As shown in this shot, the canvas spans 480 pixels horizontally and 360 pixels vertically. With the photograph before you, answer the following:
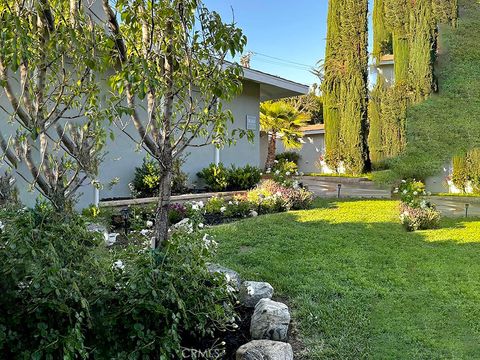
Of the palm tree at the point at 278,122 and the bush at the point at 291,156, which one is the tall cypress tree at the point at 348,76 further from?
the bush at the point at 291,156

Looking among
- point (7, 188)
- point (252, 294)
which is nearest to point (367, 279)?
point (252, 294)

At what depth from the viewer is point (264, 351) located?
293 cm

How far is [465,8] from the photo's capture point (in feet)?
35.6

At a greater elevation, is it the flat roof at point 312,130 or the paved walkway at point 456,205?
the flat roof at point 312,130

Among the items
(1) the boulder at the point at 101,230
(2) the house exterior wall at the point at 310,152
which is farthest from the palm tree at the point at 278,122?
(1) the boulder at the point at 101,230

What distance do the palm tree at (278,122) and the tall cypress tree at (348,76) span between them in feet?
9.38

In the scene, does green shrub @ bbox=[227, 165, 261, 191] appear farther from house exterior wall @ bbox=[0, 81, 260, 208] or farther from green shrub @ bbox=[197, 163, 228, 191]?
house exterior wall @ bbox=[0, 81, 260, 208]

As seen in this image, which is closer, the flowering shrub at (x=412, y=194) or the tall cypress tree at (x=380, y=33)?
the flowering shrub at (x=412, y=194)

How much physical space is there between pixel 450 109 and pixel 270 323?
31.2 feet

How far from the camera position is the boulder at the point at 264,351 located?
2898 mm

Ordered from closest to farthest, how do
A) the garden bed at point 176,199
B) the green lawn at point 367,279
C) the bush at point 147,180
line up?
the green lawn at point 367,279 → the garden bed at point 176,199 → the bush at point 147,180

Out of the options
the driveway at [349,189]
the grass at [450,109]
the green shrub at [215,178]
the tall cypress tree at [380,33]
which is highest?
the tall cypress tree at [380,33]

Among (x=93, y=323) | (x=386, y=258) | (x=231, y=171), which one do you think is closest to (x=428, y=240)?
(x=386, y=258)

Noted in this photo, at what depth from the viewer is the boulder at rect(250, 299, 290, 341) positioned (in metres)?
3.37
